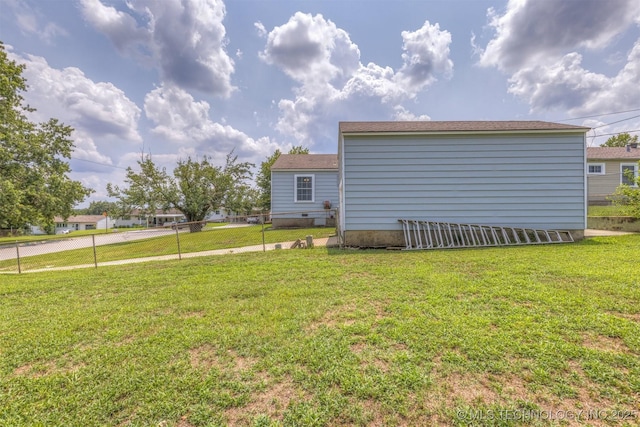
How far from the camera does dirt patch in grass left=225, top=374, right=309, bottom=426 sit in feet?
5.23

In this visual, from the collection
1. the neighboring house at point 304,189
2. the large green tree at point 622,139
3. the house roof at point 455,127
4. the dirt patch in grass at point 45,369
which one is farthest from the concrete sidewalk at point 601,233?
the large green tree at point 622,139

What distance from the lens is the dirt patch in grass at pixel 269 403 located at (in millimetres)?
1594

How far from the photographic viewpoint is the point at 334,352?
87.9 inches

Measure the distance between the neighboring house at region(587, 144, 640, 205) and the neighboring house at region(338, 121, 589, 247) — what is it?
11.0 meters

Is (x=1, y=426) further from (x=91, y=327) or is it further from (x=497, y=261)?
(x=497, y=261)

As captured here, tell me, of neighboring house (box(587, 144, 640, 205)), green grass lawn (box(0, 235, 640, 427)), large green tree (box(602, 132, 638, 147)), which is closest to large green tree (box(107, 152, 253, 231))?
green grass lawn (box(0, 235, 640, 427))

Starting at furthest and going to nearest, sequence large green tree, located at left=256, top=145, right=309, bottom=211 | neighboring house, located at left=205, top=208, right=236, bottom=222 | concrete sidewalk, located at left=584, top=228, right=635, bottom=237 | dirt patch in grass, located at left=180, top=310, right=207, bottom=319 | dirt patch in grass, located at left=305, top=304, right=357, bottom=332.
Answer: large green tree, located at left=256, top=145, right=309, bottom=211 → neighboring house, located at left=205, top=208, right=236, bottom=222 → concrete sidewalk, located at left=584, top=228, right=635, bottom=237 → dirt patch in grass, located at left=180, top=310, right=207, bottom=319 → dirt patch in grass, located at left=305, top=304, right=357, bottom=332

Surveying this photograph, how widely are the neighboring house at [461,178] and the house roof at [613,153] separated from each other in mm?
13177

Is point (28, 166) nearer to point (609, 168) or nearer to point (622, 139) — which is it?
point (609, 168)

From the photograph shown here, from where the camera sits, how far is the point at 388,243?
7664 mm

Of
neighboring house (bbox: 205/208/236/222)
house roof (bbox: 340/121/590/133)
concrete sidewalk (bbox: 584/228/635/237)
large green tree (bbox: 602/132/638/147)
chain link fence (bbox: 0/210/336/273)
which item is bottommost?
chain link fence (bbox: 0/210/336/273)

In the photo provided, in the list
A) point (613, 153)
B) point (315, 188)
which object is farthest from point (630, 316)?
point (613, 153)

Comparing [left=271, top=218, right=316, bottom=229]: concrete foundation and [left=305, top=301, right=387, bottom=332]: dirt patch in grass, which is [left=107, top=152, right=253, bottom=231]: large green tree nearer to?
[left=271, top=218, right=316, bottom=229]: concrete foundation

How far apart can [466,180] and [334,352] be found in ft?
23.7
